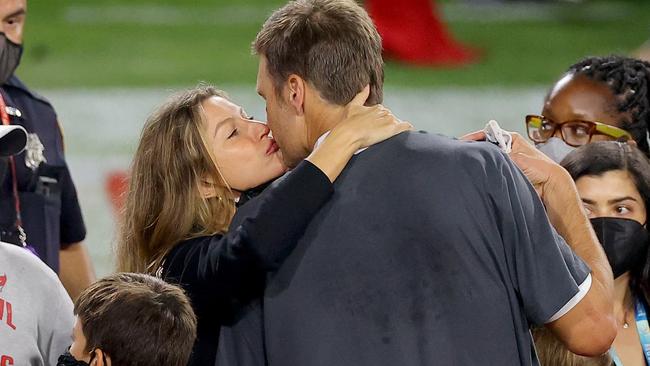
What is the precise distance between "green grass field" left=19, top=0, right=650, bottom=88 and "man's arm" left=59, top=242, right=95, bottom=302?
7.21 metres

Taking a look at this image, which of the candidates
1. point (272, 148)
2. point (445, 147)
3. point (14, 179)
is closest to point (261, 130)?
point (272, 148)

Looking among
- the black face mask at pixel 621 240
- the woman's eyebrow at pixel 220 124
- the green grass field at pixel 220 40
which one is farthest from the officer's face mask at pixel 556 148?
the green grass field at pixel 220 40

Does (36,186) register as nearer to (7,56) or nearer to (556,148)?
(7,56)

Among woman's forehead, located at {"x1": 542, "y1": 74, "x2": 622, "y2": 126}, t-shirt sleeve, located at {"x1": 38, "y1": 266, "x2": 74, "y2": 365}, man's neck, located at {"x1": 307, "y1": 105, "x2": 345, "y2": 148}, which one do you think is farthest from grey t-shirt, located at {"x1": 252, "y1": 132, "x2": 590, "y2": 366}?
woman's forehead, located at {"x1": 542, "y1": 74, "x2": 622, "y2": 126}

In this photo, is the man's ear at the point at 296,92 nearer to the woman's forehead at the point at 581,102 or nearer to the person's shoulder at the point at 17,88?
the woman's forehead at the point at 581,102

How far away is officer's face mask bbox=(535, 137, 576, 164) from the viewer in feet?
11.2

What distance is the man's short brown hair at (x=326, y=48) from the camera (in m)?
2.53

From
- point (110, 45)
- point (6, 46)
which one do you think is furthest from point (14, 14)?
point (110, 45)

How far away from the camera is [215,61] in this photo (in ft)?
39.3

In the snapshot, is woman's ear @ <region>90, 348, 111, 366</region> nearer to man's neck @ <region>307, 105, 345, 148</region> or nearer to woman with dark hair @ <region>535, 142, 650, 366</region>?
man's neck @ <region>307, 105, 345, 148</region>

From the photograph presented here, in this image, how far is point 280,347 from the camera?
2.52 metres

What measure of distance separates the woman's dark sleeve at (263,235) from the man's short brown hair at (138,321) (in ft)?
0.32

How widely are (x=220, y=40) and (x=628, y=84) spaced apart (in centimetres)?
951

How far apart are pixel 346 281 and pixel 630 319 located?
1015mm
